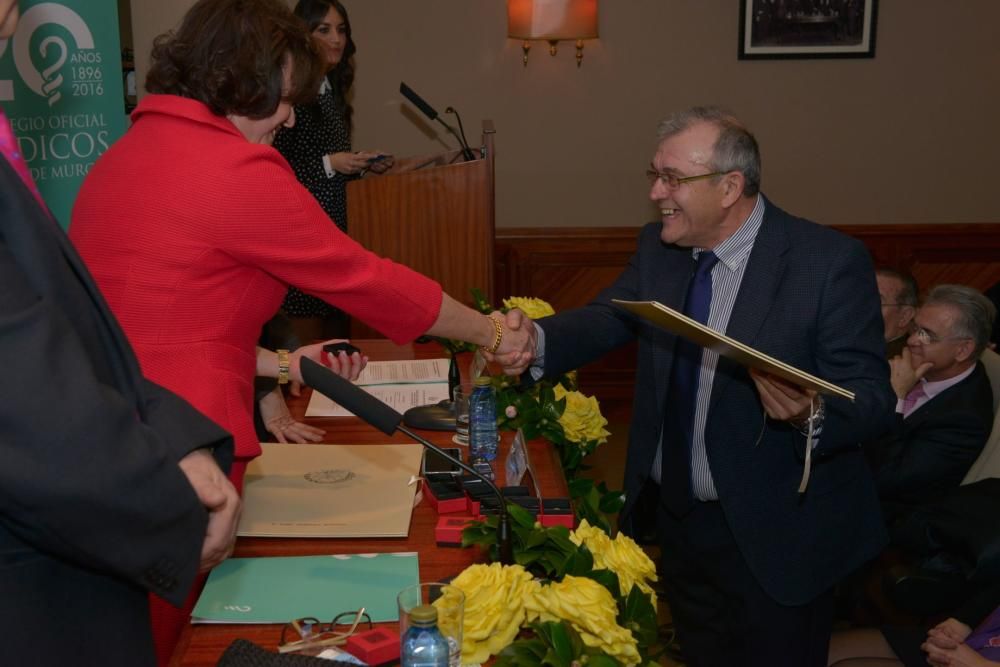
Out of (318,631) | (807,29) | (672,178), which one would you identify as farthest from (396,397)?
(807,29)

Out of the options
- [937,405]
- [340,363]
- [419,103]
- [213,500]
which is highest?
[419,103]

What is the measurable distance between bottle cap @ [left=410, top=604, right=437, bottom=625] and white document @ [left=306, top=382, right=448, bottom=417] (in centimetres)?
143

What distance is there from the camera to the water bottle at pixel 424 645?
1.25 metres

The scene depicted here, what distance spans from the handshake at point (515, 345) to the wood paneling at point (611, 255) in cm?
344

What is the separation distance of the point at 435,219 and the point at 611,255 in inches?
85.2

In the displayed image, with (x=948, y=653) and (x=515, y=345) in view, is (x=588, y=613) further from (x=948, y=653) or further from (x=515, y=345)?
(x=948, y=653)

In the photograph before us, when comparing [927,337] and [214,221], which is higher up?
[214,221]

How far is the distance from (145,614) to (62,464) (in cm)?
35

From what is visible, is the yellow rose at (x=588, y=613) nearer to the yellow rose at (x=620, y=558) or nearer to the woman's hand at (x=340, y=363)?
the yellow rose at (x=620, y=558)

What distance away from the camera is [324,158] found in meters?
4.16

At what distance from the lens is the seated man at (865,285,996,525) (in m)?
3.07

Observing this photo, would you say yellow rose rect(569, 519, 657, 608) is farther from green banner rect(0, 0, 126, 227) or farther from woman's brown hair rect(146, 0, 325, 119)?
green banner rect(0, 0, 126, 227)

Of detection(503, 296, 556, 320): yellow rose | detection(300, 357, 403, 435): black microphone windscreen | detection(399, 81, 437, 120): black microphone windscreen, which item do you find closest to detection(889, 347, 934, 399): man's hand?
detection(503, 296, 556, 320): yellow rose

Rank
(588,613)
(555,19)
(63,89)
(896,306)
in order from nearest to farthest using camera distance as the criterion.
Answer: (588,613) < (63,89) < (896,306) < (555,19)
